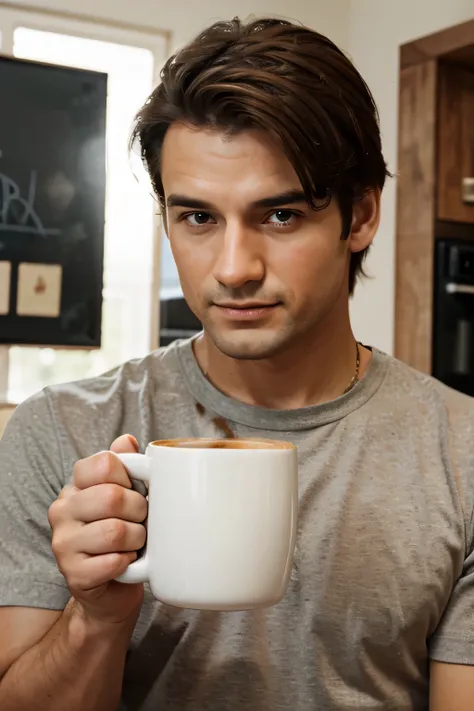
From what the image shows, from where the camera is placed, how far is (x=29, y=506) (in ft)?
3.13

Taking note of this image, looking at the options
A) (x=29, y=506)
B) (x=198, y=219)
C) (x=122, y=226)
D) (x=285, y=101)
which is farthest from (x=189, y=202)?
(x=122, y=226)

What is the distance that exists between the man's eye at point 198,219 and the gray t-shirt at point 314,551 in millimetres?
204

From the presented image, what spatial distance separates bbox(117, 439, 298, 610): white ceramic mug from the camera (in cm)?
62

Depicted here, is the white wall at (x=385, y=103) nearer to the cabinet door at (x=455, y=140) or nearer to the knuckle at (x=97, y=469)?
the cabinet door at (x=455, y=140)

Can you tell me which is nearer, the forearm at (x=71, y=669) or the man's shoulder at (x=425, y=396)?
the forearm at (x=71, y=669)

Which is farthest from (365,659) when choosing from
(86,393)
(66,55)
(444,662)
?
(66,55)

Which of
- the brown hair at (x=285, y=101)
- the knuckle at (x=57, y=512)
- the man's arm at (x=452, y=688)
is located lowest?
the man's arm at (x=452, y=688)

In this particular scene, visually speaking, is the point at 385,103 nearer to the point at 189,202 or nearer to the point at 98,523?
the point at 189,202

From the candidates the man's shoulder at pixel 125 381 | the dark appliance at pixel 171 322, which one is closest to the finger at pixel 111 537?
the man's shoulder at pixel 125 381

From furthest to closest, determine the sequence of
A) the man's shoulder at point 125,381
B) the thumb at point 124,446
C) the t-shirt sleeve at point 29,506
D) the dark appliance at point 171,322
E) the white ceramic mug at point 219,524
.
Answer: the dark appliance at point 171,322 → the man's shoulder at point 125,381 → the t-shirt sleeve at point 29,506 → the thumb at point 124,446 → the white ceramic mug at point 219,524

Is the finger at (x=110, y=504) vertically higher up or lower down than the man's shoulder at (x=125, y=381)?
lower down

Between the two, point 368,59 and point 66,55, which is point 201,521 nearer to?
point 66,55

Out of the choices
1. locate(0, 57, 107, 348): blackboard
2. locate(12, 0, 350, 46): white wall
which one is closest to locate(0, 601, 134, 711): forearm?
locate(0, 57, 107, 348): blackboard

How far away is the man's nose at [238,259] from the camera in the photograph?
0.92m
